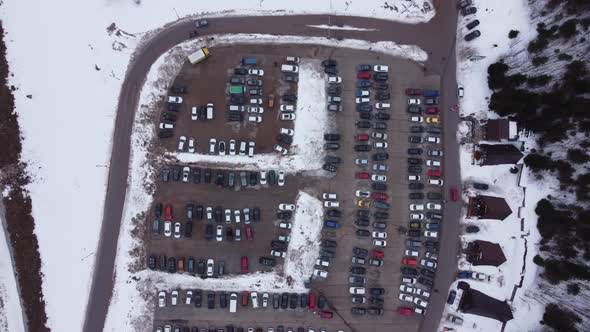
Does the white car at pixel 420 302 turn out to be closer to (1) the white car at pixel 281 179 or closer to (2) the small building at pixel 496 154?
(2) the small building at pixel 496 154

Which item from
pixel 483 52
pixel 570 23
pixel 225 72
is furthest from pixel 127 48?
pixel 570 23

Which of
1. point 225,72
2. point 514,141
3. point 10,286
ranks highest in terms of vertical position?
point 225,72

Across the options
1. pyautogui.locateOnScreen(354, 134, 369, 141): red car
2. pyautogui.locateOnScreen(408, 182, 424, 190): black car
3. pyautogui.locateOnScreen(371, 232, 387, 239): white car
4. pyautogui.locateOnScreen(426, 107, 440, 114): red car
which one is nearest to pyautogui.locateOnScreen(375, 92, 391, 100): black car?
pyautogui.locateOnScreen(354, 134, 369, 141): red car

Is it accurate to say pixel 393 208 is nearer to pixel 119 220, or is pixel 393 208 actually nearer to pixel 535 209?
pixel 535 209

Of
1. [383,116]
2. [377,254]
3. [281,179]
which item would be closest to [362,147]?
[383,116]

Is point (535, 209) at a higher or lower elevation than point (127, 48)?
lower

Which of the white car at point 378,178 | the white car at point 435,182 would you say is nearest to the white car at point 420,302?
the white car at point 435,182

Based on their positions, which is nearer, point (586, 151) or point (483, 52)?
point (586, 151)
